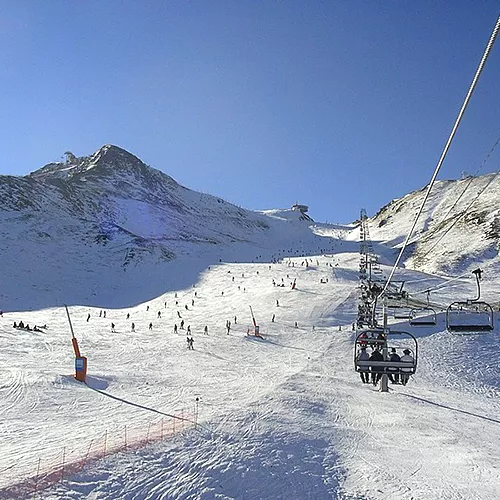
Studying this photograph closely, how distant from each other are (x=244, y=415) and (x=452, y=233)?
6672cm

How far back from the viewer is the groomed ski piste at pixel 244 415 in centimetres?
1248

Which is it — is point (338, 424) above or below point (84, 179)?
below

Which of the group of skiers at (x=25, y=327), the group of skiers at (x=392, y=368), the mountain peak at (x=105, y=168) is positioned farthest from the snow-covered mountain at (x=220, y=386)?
the mountain peak at (x=105, y=168)

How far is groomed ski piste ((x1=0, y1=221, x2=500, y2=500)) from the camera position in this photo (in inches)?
492

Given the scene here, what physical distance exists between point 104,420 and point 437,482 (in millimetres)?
9925

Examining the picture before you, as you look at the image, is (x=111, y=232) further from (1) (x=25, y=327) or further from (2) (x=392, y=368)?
(2) (x=392, y=368)

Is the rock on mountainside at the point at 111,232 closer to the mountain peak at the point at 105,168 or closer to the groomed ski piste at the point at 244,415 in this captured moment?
the mountain peak at the point at 105,168

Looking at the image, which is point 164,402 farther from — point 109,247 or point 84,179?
point 84,179

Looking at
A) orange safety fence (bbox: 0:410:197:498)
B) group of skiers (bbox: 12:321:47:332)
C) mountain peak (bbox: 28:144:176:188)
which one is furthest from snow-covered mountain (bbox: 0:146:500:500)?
mountain peak (bbox: 28:144:176:188)

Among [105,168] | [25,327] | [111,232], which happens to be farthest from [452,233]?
[105,168]

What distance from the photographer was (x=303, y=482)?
13.0m

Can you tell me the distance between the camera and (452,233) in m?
75.9

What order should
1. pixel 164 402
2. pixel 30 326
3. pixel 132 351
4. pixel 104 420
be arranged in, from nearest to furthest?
pixel 104 420
pixel 164 402
pixel 132 351
pixel 30 326

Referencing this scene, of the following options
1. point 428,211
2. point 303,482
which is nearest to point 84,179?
point 428,211
